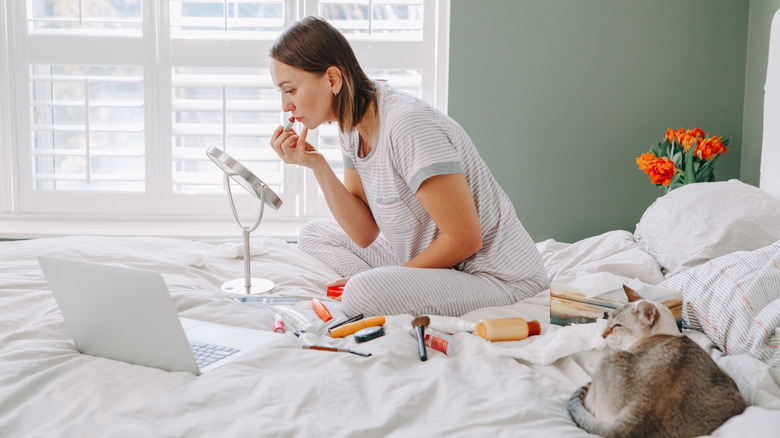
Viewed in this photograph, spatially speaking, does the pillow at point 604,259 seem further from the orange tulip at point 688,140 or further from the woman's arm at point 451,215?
the orange tulip at point 688,140

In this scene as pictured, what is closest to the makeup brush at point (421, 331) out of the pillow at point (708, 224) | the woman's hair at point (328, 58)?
the woman's hair at point (328, 58)

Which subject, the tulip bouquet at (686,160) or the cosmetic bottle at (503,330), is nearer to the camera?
the cosmetic bottle at (503,330)

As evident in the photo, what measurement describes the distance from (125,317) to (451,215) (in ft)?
2.36

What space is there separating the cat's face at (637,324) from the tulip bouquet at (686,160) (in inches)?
51.1

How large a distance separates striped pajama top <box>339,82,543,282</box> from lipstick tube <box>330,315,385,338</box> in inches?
14.4

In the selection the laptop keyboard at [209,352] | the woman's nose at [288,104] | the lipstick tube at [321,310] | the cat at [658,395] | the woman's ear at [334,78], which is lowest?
the lipstick tube at [321,310]

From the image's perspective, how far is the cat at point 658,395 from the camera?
75 cm

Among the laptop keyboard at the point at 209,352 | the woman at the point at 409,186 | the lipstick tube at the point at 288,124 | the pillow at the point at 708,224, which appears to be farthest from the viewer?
the lipstick tube at the point at 288,124

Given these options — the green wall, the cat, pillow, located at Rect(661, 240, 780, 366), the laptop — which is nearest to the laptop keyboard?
the laptop

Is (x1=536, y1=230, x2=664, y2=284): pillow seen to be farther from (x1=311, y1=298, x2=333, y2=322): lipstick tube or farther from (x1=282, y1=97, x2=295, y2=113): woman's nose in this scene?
(x1=282, y1=97, x2=295, y2=113): woman's nose

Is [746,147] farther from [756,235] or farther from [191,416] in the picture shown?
[191,416]

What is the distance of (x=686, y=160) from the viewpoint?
6.95 feet

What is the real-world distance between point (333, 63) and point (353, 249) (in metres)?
0.57

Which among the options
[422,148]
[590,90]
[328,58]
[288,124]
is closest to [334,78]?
[328,58]
